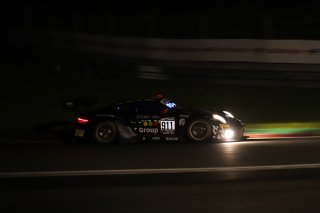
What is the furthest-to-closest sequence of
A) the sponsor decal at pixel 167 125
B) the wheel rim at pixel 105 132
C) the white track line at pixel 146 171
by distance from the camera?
the wheel rim at pixel 105 132, the sponsor decal at pixel 167 125, the white track line at pixel 146 171

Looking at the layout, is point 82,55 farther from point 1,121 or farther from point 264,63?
point 1,121

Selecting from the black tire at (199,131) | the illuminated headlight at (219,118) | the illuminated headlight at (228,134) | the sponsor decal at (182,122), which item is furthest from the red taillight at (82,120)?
the illuminated headlight at (228,134)

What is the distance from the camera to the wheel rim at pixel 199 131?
12938mm

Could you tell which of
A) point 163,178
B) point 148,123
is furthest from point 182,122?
point 163,178

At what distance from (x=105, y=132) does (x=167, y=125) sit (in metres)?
1.38

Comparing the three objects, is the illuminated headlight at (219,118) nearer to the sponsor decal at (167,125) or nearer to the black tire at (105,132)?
the sponsor decal at (167,125)

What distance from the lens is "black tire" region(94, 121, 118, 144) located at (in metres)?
13.1

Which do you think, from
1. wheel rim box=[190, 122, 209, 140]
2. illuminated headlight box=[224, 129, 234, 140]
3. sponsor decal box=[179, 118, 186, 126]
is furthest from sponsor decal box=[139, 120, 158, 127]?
illuminated headlight box=[224, 129, 234, 140]

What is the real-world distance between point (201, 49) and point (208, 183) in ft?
55.5

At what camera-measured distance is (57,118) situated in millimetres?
18203

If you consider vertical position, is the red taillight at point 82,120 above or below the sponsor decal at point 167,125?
above

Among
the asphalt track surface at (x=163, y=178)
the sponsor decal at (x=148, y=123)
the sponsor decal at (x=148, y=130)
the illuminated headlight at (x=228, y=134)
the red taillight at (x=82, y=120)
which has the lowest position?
the asphalt track surface at (x=163, y=178)

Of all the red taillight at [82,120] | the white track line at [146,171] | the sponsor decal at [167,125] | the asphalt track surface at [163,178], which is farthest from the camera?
the red taillight at [82,120]

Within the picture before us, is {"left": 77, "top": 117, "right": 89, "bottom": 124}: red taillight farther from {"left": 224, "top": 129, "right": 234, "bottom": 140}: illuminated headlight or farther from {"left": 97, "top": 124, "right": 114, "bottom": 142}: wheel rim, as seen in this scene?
{"left": 224, "top": 129, "right": 234, "bottom": 140}: illuminated headlight
